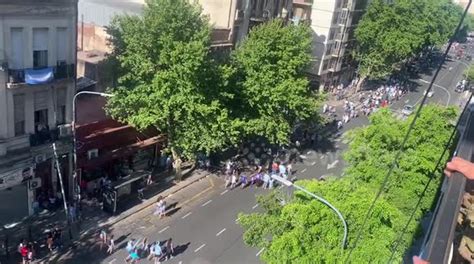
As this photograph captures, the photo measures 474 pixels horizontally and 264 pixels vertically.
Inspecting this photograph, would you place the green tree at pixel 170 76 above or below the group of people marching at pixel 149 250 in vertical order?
above

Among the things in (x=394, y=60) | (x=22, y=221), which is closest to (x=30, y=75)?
(x=22, y=221)

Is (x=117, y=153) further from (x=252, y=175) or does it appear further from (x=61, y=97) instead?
(x=252, y=175)

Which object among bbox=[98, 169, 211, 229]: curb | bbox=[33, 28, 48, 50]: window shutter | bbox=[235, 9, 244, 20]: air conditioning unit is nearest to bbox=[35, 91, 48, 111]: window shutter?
bbox=[33, 28, 48, 50]: window shutter

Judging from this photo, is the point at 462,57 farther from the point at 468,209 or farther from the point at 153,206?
the point at 468,209

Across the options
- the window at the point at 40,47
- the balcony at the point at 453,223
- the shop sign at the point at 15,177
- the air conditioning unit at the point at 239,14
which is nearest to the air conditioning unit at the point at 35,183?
the shop sign at the point at 15,177

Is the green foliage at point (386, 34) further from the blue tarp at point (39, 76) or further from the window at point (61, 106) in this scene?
the blue tarp at point (39, 76)

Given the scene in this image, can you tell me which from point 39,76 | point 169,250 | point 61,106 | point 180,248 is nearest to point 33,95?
point 39,76
